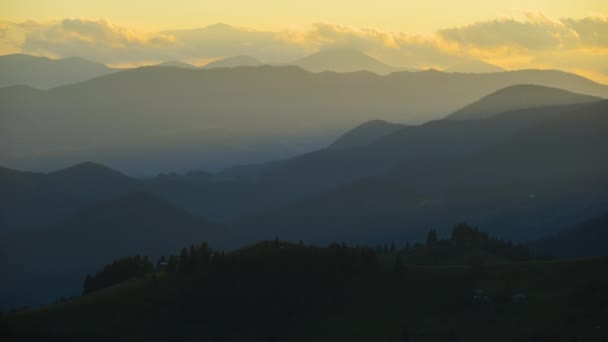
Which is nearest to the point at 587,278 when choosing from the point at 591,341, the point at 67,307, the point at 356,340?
the point at 591,341

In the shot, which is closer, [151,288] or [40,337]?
[40,337]

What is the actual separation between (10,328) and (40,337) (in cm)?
555

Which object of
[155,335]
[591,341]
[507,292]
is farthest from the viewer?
[507,292]

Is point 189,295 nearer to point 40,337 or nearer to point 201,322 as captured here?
point 201,322

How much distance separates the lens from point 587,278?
195250 millimetres

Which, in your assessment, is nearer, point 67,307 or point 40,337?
point 40,337

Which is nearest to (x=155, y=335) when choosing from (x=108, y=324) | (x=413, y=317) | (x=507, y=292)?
(x=108, y=324)

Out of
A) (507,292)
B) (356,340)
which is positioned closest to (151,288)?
(356,340)

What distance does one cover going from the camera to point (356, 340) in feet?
614

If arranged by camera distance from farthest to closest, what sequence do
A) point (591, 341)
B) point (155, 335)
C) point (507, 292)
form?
point (507, 292) < point (155, 335) < point (591, 341)

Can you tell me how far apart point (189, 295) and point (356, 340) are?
33645 mm

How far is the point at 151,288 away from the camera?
655ft

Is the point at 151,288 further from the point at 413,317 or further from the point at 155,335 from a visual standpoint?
the point at 413,317

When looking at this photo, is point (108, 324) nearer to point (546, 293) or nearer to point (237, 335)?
point (237, 335)
